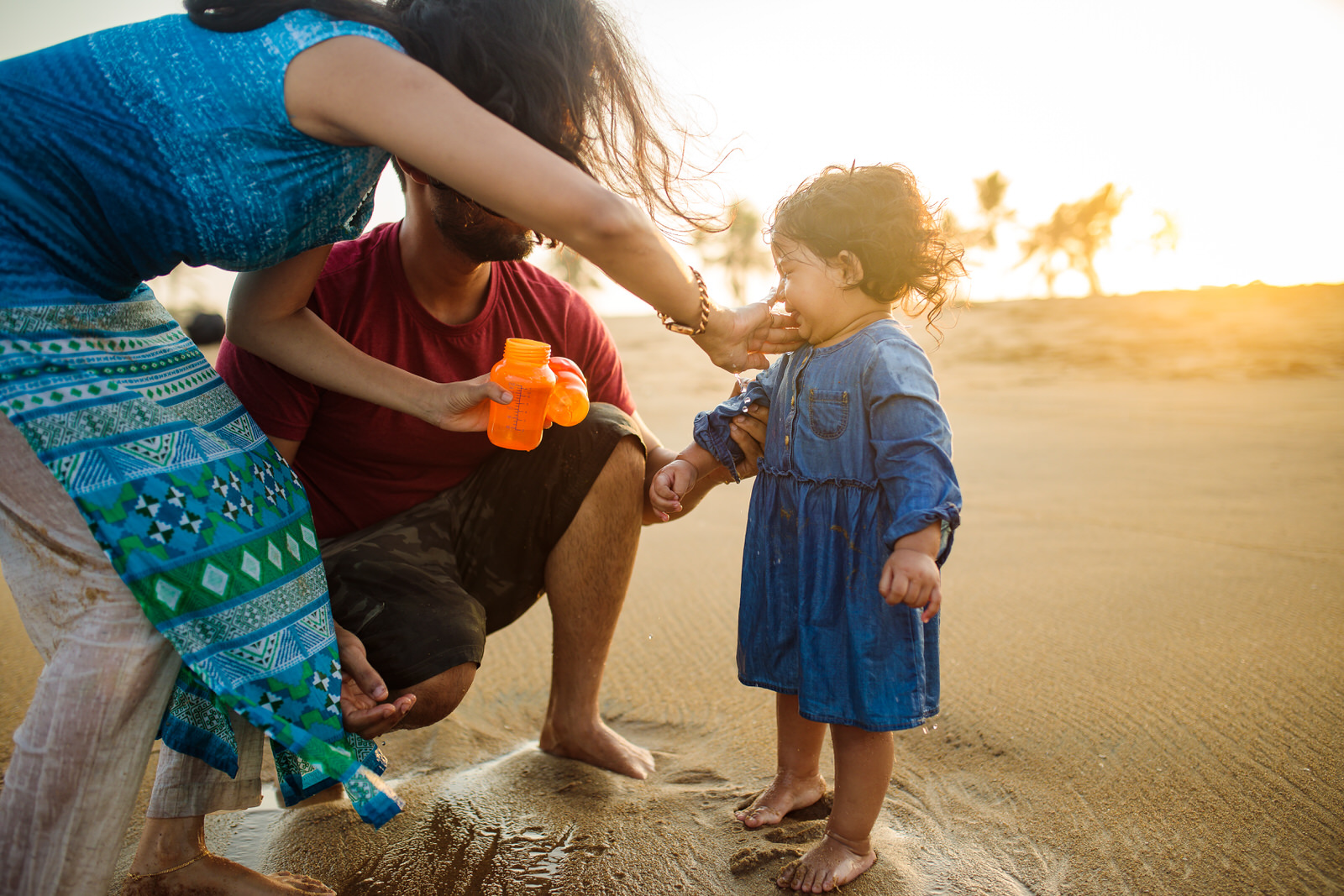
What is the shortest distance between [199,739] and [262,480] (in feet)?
1.44

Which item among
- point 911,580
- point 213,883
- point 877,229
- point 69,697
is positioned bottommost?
point 213,883

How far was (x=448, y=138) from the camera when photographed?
1.24m

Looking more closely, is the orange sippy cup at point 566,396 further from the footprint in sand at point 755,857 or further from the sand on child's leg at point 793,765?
the footprint in sand at point 755,857

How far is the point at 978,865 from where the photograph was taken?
1.58 m

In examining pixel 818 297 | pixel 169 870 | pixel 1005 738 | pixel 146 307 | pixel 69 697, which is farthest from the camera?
pixel 1005 738

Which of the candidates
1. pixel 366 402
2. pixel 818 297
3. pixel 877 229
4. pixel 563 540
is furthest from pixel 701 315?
pixel 366 402

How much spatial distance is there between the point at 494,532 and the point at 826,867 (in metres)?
1.05

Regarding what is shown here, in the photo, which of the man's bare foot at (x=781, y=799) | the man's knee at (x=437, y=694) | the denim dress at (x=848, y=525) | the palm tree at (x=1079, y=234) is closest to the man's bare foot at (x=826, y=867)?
the man's bare foot at (x=781, y=799)

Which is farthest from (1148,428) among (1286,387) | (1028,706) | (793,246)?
(793,246)

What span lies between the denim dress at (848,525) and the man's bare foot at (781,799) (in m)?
0.23

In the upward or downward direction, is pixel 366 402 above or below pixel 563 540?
above

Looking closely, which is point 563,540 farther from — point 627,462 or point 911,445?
point 911,445

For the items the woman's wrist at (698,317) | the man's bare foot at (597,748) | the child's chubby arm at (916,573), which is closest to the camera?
the child's chubby arm at (916,573)

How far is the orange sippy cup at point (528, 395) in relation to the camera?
1.61m
